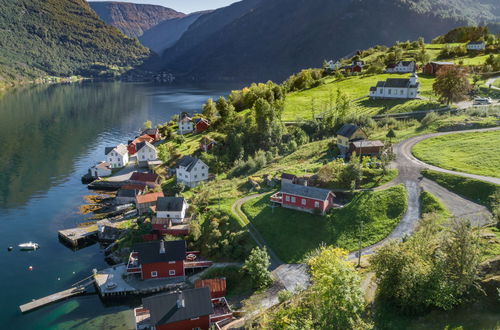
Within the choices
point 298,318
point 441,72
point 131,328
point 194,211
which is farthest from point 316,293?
point 441,72

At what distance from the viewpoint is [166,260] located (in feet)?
177

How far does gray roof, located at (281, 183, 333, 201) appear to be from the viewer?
2240 inches

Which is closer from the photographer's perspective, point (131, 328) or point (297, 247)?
point (131, 328)

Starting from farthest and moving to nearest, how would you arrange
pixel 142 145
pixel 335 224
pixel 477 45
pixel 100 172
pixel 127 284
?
pixel 477 45
pixel 142 145
pixel 100 172
pixel 335 224
pixel 127 284

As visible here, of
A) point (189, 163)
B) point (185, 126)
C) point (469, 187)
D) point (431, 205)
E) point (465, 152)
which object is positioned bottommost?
point (189, 163)

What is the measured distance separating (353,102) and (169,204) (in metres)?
71.2

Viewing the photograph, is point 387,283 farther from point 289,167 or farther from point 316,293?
point 289,167

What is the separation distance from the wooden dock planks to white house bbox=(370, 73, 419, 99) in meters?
92.9

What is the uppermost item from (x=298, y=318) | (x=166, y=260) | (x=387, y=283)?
(x=387, y=283)

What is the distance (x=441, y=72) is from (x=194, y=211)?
71620 millimetres

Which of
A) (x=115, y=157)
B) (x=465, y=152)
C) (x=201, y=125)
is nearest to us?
(x=465, y=152)

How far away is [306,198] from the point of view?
5788 centimetres

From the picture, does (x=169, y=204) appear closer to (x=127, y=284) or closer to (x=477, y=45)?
(x=127, y=284)

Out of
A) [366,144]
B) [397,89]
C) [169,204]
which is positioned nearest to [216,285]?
[169,204]
